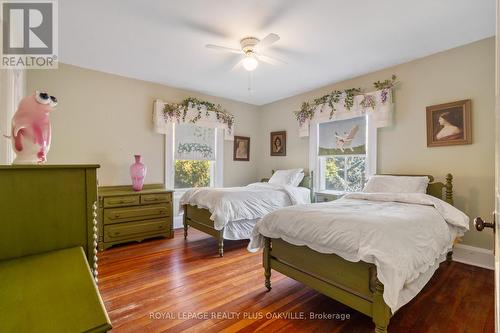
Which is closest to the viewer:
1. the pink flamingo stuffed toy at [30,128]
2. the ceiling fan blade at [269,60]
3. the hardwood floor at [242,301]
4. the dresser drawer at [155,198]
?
the pink flamingo stuffed toy at [30,128]

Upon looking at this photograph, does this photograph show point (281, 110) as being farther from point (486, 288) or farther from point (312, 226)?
point (486, 288)

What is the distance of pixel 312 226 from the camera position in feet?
6.25

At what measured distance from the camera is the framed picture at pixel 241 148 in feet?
17.5

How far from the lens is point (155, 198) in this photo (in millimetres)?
3846

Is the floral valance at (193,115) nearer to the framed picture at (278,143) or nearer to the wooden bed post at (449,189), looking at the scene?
the framed picture at (278,143)

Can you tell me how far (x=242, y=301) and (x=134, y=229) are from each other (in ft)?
7.34

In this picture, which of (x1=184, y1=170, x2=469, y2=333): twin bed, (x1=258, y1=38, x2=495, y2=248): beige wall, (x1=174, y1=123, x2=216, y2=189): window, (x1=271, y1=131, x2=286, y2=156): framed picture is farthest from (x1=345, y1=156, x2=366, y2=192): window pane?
(x1=174, y1=123, x2=216, y2=189): window

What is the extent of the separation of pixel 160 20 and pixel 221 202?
7.00ft

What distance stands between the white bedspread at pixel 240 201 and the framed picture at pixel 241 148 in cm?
162

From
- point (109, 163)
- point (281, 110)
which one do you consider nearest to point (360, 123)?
point (281, 110)

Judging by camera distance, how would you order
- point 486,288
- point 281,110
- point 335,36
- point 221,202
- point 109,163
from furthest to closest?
point 281,110 < point 109,163 < point 221,202 < point 335,36 < point 486,288

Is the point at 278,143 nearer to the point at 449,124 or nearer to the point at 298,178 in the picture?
the point at 298,178

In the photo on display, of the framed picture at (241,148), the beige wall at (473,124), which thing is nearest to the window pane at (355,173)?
the beige wall at (473,124)

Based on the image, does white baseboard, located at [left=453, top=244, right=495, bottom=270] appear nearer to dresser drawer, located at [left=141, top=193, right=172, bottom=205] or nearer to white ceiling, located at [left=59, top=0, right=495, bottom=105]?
white ceiling, located at [left=59, top=0, right=495, bottom=105]
